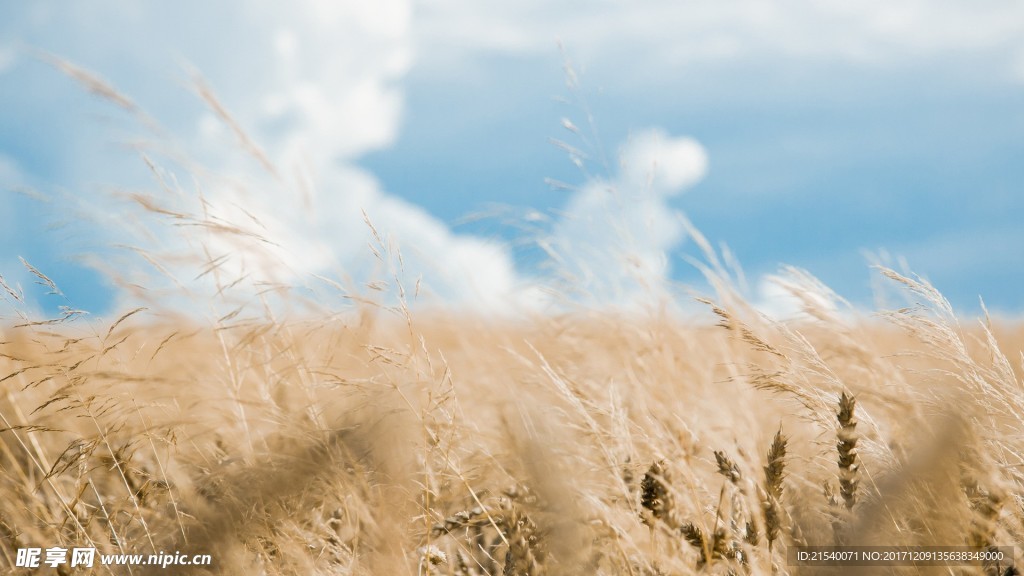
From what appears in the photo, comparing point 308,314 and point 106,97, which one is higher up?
point 106,97

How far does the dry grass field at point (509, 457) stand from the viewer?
3.97 ft

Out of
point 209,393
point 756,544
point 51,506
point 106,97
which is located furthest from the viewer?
point 106,97

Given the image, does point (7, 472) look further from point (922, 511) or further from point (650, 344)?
point (922, 511)

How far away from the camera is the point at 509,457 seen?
183 centimetres

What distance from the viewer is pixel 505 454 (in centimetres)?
190

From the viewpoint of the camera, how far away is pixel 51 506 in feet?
6.59

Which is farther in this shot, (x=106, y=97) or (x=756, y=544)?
(x=106, y=97)

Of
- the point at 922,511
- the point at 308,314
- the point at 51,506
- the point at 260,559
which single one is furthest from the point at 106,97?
the point at 922,511

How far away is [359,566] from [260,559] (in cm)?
24

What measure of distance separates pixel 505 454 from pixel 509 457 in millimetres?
75

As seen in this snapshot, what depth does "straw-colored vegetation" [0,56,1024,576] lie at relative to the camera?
3.99 ft

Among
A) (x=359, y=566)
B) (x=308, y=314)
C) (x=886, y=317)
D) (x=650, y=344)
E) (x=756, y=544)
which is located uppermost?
(x=886, y=317)

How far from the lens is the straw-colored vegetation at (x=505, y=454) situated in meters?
1.22

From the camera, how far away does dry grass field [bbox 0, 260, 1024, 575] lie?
1210mm
